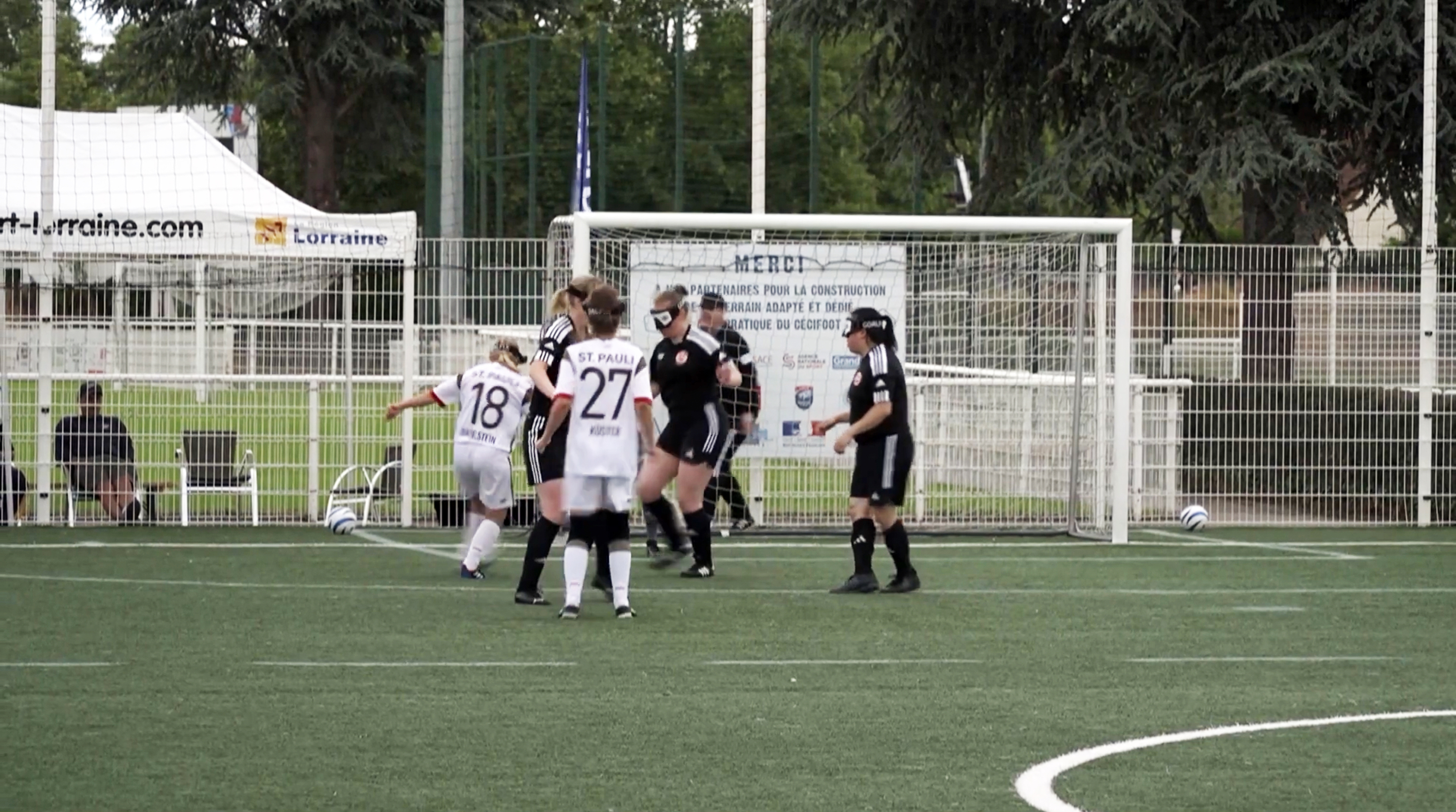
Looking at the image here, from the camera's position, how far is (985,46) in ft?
89.2

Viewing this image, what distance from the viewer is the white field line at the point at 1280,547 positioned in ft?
54.9

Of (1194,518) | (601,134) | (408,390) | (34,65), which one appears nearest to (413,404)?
(408,390)

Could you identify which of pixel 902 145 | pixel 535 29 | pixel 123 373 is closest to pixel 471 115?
pixel 902 145

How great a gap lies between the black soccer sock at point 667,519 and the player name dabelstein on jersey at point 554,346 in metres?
1.54

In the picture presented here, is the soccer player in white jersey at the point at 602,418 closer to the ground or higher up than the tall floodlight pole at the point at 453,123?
closer to the ground

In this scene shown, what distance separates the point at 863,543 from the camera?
44.8 ft

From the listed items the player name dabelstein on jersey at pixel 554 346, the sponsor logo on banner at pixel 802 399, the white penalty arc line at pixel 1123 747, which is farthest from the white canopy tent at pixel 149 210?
the white penalty arc line at pixel 1123 747

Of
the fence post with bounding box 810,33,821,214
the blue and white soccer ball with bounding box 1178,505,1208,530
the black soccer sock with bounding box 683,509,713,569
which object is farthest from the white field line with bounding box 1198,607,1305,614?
the fence post with bounding box 810,33,821,214

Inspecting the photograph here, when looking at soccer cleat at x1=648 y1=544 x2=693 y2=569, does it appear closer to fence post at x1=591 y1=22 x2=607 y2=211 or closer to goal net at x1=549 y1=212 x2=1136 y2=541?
goal net at x1=549 y1=212 x2=1136 y2=541

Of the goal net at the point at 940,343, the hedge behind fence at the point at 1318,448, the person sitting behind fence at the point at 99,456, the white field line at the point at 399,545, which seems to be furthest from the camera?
the hedge behind fence at the point at 1318,448

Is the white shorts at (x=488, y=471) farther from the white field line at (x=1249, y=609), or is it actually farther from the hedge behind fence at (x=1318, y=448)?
the hedge behind fence at (x=1318, y=448)

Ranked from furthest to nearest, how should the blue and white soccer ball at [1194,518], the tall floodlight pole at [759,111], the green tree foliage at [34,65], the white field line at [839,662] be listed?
the green tree foliage at [34,65] → the tall floodlight pole at [759,111] → the blue and white soccer ball at [1194,518] → the white field line at [839,662]

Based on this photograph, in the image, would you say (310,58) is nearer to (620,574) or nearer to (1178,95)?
(1178,95)

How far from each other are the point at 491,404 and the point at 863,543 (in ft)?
Answer: 7.87
